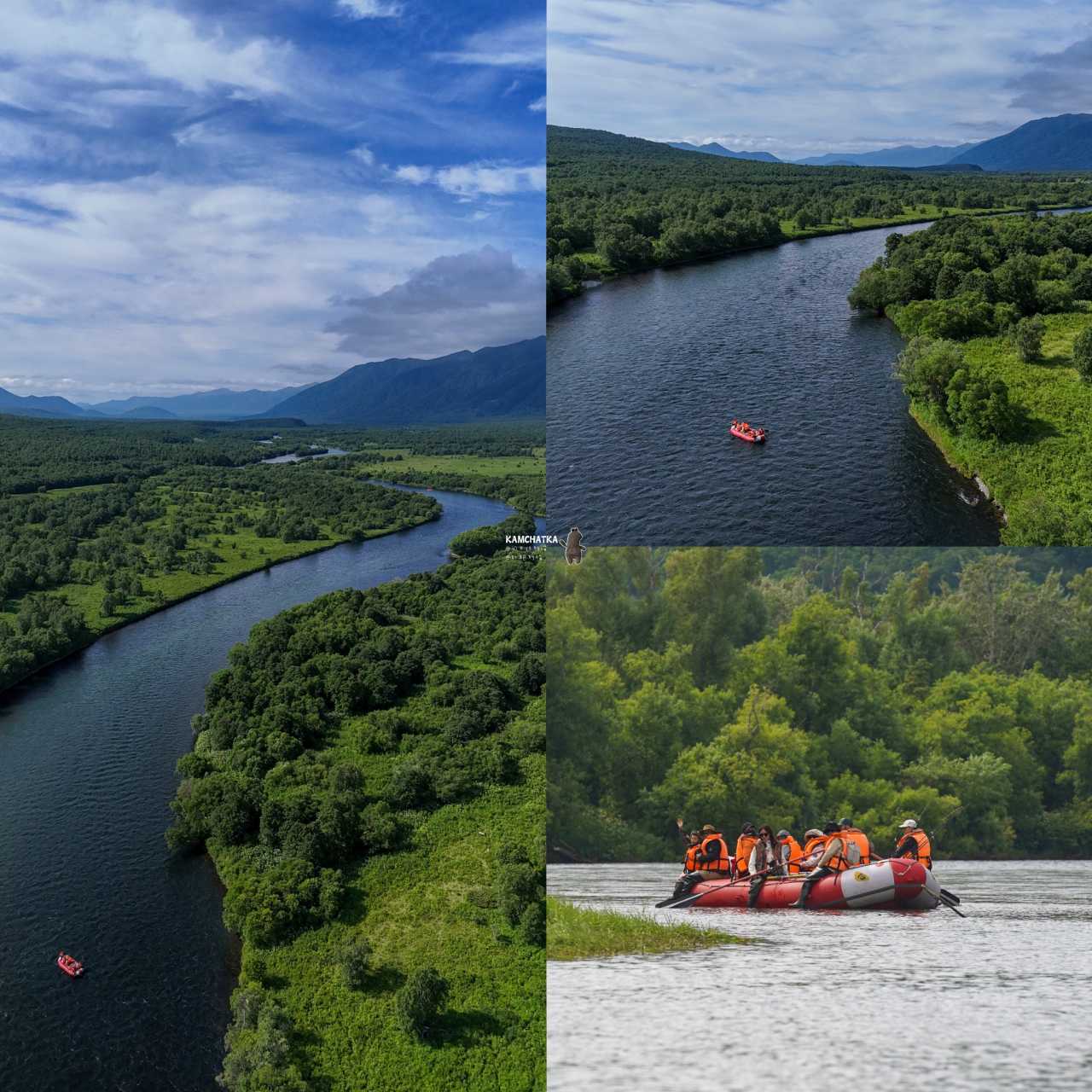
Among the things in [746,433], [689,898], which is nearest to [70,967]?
[689,898]

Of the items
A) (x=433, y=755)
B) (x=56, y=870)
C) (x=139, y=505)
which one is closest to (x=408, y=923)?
(x=433, y=755)

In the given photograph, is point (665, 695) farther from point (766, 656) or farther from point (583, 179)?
point (583, 179)

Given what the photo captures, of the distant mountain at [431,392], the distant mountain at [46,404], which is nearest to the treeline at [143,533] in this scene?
the distant mountain at [431,392]

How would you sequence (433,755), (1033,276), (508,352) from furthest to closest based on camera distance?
(508,352) → (433,755) → (1033,276)

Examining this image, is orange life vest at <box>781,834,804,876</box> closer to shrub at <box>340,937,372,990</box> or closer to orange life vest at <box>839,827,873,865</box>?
orange life vest at <box>839,827,873,865</box>

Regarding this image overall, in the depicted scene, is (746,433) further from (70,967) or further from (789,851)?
(70,967)

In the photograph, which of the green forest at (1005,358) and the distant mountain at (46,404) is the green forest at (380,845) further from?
the distant mountain at (46,404)
